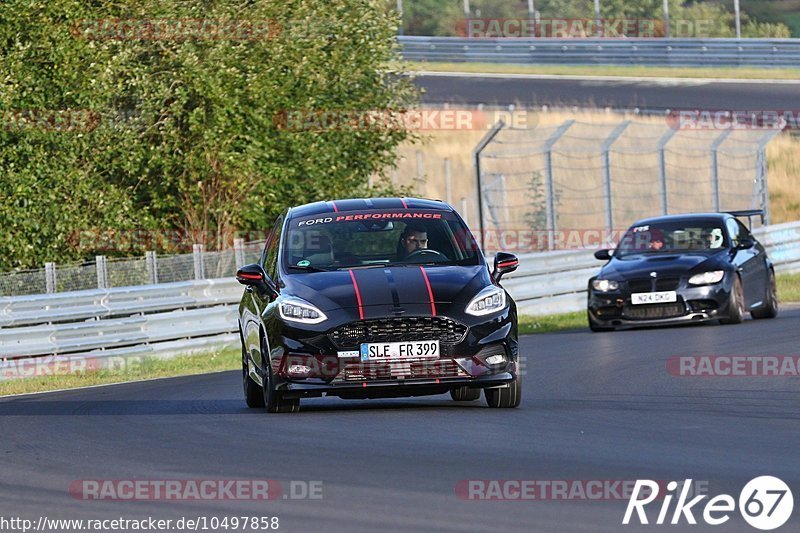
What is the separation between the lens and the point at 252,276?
40.5ft

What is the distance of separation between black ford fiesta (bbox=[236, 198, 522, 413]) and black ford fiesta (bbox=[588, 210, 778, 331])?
7670 millimetres

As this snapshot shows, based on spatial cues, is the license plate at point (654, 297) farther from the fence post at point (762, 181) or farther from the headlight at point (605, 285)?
the fence post at point (762, 181)

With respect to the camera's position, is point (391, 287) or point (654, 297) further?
point (654, 297)

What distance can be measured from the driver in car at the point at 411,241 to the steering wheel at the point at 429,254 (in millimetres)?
18

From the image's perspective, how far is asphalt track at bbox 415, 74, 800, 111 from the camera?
4062 cm

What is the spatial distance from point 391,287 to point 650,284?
29.0 feet

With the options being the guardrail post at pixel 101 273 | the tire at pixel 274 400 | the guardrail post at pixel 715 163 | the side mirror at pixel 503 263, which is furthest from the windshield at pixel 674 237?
the tire at pixel 274 400

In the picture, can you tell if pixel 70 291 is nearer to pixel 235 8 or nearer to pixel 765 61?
pixel 235 8

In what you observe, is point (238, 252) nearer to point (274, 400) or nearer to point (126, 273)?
point (126, 273)

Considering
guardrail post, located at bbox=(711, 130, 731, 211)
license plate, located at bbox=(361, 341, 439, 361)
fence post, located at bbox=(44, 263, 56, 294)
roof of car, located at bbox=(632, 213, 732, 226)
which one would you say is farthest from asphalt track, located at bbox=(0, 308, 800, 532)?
guardrail post, located at bbox=(711, 130, 731, 211)

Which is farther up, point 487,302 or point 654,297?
point 487,302

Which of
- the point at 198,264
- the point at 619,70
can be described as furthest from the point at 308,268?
the point at 619,70

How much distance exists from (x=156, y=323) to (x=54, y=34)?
6022mm

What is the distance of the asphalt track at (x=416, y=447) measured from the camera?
7.33 m
